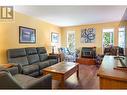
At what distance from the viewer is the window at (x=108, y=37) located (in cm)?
652

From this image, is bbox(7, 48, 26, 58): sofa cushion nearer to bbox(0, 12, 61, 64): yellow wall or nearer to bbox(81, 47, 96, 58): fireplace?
bbox(0, 12, 61, 64): yellow wall

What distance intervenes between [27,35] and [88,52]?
3.55 meters

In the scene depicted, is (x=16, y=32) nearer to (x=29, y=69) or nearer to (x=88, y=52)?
(x=29, y=69)

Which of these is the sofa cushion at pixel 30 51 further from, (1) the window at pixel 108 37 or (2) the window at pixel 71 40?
(1) the window at pixel 108 37

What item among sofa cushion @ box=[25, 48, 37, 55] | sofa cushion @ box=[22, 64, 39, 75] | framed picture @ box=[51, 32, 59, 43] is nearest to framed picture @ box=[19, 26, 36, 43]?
sofa cushion @ box=[25, 48, 37, 55]

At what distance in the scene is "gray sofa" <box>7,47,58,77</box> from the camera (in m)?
3.62

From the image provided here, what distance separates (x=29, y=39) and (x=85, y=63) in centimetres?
321

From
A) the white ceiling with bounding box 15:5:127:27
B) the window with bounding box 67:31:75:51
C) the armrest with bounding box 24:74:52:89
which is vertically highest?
the white ceiling with bounding box 15:5:127:27

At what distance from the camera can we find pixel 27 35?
Answer: 4746mm

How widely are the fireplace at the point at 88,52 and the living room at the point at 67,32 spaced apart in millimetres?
164

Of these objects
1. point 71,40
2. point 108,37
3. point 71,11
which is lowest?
point 71,40

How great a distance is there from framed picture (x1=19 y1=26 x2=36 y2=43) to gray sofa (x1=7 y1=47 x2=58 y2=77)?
424 mm

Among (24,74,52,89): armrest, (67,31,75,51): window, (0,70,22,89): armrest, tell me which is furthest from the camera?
(67,31,75,51): window

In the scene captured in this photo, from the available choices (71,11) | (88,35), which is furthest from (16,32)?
(88,35)
